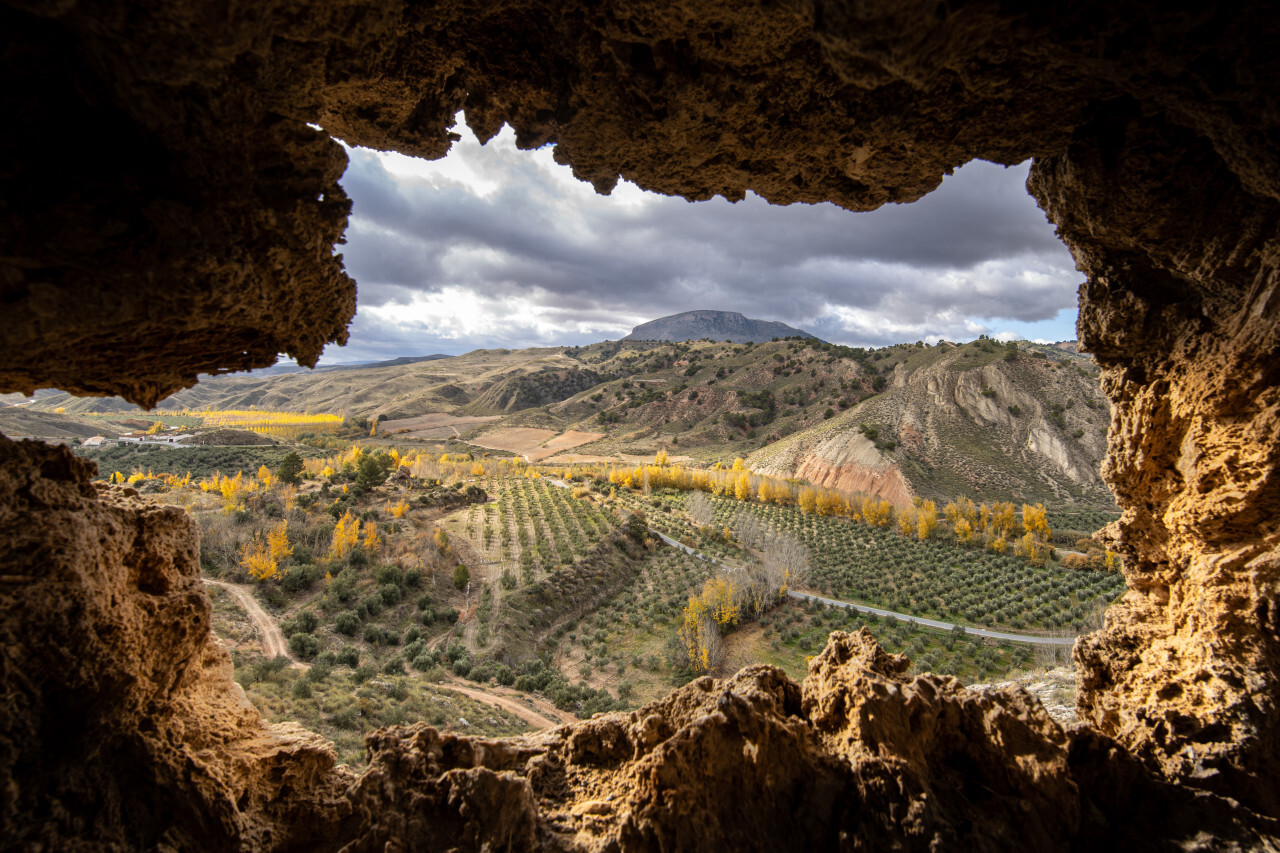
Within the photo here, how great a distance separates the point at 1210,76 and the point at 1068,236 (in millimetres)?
2078

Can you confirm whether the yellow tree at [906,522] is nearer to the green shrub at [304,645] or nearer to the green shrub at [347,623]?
the green shrub at [347,623]

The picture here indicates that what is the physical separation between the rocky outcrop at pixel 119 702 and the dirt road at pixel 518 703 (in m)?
14.5

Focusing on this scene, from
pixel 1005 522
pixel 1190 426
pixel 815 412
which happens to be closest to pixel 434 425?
pixel 815 412

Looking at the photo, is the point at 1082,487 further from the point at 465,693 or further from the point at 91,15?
the point at 91,15

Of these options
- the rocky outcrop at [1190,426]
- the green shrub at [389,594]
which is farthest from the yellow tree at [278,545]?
the rocky outcrop at [1190,426]

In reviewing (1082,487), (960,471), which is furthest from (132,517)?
(1082,487)

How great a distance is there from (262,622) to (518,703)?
1093 centimetres

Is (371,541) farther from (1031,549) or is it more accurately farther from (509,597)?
(1031,549)

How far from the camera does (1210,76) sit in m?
2.58

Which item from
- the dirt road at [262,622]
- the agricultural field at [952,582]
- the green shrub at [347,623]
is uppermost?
the agricultural field at [952,582]

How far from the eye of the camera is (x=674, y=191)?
532 centimetres

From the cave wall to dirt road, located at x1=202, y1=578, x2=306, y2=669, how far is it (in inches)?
672

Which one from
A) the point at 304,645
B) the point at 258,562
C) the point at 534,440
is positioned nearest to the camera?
the point at 304,645

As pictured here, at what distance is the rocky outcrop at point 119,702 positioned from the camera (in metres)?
2.73
